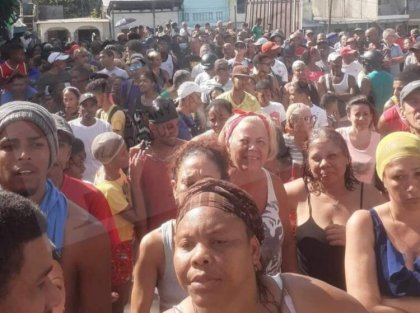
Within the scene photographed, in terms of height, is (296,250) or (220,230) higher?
(220,230)

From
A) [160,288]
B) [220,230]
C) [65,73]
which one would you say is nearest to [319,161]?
[160,288]

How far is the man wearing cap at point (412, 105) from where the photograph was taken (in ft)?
16.8

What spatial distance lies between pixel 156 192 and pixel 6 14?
1059 cm

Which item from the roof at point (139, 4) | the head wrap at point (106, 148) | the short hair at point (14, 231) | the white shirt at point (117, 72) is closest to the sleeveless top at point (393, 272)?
the short hair at point (14, 231)

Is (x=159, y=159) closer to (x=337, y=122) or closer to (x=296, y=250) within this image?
(x=296, y=250)

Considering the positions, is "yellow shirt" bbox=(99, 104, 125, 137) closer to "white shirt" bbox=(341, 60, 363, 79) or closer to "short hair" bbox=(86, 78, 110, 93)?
"short hair" bbox=(86, 78, 110, 93)

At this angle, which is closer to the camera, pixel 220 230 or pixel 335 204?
pixel 220 230

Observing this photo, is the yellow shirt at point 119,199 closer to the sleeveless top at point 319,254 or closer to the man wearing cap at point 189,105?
the sleeveless top at point 319,254

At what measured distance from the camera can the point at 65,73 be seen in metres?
10.5

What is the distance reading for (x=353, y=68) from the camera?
10844 mm

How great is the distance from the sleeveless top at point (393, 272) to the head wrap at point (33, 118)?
1.37 m

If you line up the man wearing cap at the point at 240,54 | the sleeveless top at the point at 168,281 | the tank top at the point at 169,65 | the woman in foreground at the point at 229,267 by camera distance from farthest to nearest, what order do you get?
the tank top at the point at 169,65, the man wearing cap at the point at 240,54, the sleeveless top at the point at 168,281, the woman in foreground at the point at 229,267

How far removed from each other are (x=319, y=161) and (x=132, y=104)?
17.2 feet

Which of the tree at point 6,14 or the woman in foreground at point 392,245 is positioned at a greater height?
the tree at point 6,14
